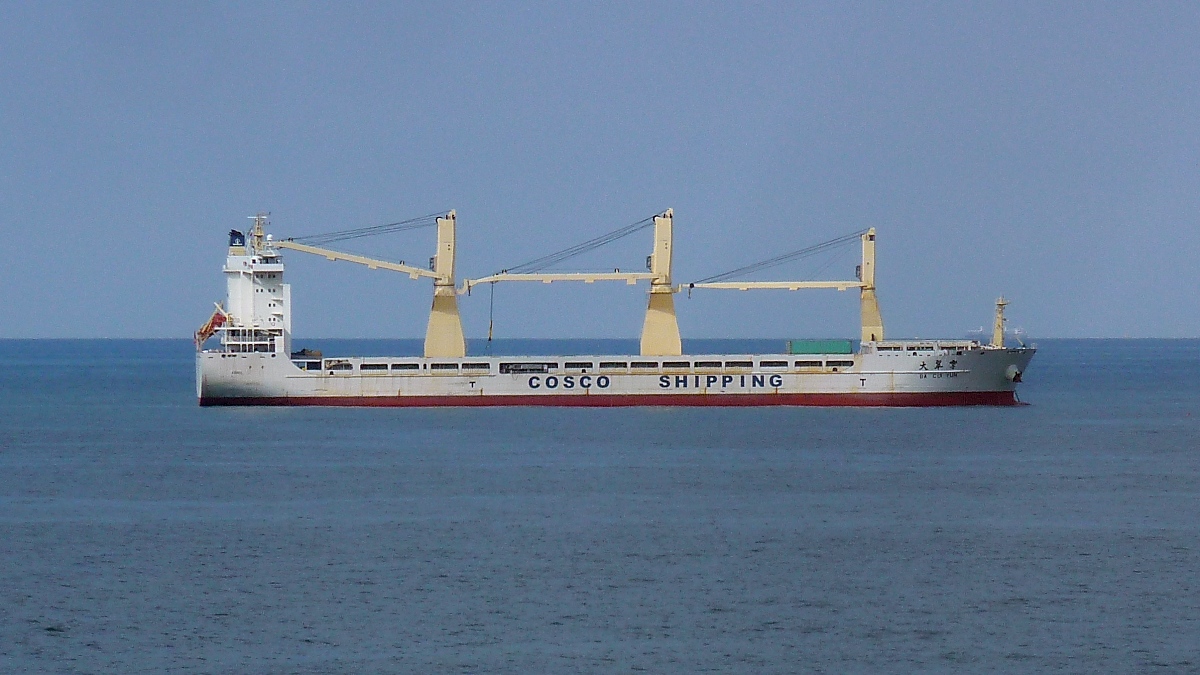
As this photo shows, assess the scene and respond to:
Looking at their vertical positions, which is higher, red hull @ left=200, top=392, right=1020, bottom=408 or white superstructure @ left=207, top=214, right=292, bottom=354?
white superstructure @ left=207, top=214, right=292, bottom=354

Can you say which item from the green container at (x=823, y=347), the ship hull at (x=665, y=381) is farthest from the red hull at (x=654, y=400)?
the green container at (x=823, y=347)

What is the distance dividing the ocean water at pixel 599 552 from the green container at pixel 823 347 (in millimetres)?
12432

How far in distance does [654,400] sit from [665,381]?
113cm

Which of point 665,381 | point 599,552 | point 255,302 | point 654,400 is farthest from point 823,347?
point 599,552

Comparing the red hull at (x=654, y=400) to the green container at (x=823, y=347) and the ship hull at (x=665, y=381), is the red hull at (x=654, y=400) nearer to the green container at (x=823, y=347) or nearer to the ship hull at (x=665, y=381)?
the ship hull at (x=665, y=381)

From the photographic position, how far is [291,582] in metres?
35.5

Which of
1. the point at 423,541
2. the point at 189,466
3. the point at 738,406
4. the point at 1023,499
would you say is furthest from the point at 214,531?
the point at 738,406

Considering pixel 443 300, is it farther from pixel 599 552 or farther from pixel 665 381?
pixel 599 552

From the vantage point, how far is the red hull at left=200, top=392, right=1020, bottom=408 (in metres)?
80.1

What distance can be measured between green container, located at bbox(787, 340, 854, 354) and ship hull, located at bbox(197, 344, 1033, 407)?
1293 millimetres

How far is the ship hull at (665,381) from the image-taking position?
79938 millimetres

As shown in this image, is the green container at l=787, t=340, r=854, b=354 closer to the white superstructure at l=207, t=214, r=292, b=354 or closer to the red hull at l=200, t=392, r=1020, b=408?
the red hull at l=200, t=392, r=1020, b=408

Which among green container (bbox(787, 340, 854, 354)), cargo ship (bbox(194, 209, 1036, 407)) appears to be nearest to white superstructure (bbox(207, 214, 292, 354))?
cargo ship (bbox(194, 209, 1036, 407))

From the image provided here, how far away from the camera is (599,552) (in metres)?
39.2
